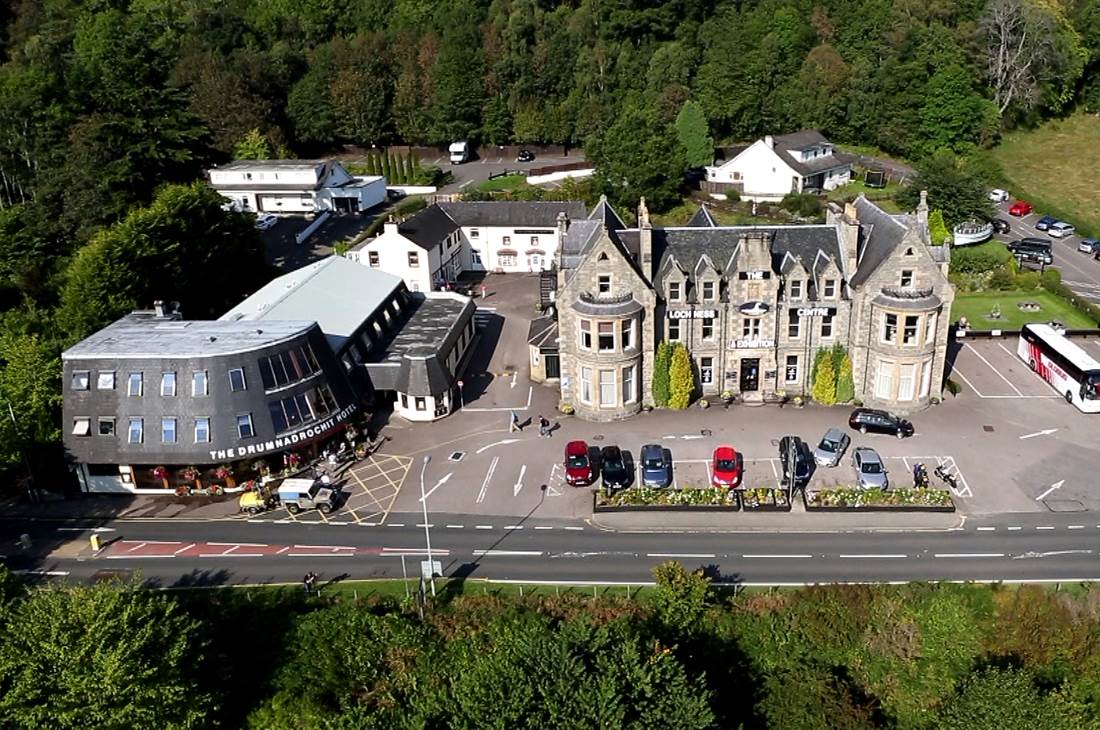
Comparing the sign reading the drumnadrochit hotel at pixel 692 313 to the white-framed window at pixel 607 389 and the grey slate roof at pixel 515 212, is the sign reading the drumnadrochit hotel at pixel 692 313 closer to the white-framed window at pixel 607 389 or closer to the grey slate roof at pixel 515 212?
the white-framed window at pixel 607 389

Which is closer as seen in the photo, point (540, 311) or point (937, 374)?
point (937, 374)

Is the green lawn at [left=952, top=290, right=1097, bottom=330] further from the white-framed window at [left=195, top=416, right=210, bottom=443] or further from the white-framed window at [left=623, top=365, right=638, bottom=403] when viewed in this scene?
the white-framed window at [left=195, top=416, right=210, bottom=443]

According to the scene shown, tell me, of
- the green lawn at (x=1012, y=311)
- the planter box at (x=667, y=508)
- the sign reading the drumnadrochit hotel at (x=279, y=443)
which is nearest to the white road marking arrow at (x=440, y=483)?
the sign reading the drumnadrochit hotel at (x=279, y=443)

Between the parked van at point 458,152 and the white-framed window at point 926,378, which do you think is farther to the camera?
the parked van at point 458,152

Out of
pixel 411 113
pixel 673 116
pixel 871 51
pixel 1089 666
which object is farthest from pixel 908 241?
pixel 411 113

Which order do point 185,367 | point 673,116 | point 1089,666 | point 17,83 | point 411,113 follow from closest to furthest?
point 1089,666
point 185,367
point 17,83
point 673,116
point 411,113

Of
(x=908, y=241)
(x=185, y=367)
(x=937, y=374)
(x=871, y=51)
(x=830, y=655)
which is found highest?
(x=871, y=51)

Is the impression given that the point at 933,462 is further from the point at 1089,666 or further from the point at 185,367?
Result: the point at 185,367
